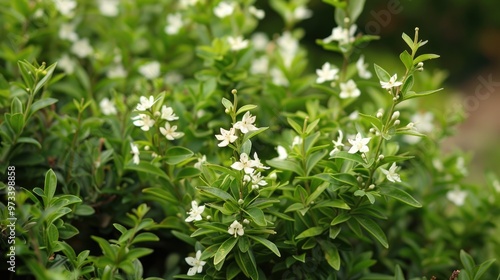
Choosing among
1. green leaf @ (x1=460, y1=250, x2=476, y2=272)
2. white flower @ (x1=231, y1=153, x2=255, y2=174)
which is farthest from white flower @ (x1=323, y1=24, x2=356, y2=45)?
green leaf @ (x1=460, y1=250, x2=476, y2=272)

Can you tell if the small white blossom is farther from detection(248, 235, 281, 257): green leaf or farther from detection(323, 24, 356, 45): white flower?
detection(248, 235, 281, 257): green leaf

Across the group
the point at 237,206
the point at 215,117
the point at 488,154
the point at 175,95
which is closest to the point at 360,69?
the point at 215,117

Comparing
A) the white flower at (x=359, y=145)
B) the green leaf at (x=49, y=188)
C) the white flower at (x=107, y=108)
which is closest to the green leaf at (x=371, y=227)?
the white flower at (x=359, y=145)

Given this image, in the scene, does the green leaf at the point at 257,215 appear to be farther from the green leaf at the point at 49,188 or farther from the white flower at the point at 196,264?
the green leaf at the point at 49,188

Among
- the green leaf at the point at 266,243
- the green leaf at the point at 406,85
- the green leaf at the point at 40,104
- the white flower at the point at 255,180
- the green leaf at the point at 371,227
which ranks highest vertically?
the green leaf at the point at 406,85

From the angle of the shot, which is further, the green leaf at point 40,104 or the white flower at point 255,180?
the green leaf at point 40,104

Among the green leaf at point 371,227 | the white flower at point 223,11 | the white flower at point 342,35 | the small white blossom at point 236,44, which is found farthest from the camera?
the white flower at point 223,11

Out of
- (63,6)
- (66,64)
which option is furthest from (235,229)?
(63,6)

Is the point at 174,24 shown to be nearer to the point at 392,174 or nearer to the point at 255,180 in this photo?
the point at 255,180
